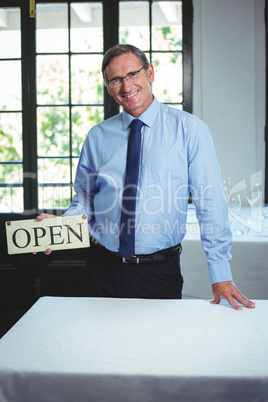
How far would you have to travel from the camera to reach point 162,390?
3.09 ft

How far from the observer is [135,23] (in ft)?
12.8

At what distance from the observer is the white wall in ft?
12.4

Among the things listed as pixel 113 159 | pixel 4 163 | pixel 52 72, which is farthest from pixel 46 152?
pixel 113 159

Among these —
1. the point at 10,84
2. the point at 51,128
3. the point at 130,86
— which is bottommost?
the point at 130,86

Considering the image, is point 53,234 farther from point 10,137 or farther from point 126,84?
point 10,137

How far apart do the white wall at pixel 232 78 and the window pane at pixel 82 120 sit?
85cm

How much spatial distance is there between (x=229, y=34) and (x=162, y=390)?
3435mm

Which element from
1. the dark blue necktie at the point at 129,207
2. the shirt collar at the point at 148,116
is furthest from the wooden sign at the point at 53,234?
the shirt collar at the point at 148,116

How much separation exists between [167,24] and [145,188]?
2593mm

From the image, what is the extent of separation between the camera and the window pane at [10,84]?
13.2ft

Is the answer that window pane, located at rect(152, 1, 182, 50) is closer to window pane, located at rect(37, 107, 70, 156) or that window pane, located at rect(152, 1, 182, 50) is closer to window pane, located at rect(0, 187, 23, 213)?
window pane, located at rect(37, 107, 70, 156)

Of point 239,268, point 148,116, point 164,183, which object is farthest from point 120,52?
point 239,268

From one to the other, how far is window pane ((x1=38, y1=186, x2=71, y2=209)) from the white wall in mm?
1343

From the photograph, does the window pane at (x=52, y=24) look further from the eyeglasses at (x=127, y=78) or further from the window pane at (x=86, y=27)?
the eyeglasses at (x=127, y=78)
